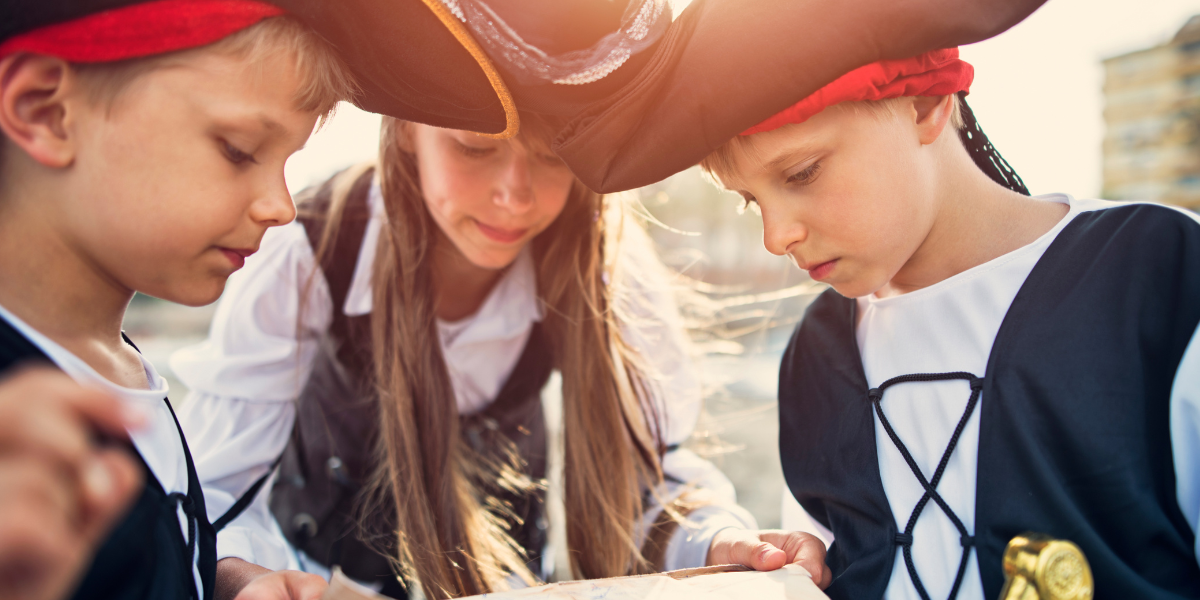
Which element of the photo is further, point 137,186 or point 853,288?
point 853,288

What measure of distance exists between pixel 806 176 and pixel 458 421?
0.94m

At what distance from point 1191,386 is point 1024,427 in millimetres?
177

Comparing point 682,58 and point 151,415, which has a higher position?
point 682,58

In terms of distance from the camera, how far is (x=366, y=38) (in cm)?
89

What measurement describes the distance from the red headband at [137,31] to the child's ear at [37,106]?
0.01 metres

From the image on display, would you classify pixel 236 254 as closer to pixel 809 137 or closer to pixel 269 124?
pixel 269 124

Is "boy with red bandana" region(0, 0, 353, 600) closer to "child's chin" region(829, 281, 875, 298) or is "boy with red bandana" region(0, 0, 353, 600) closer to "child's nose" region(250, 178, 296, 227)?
"child's nose" region(250, 178, 296, 227)

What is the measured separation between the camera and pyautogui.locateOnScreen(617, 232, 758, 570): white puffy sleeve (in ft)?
5.07

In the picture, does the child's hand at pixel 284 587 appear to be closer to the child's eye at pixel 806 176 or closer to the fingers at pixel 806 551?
the fingers at pixel 806 551

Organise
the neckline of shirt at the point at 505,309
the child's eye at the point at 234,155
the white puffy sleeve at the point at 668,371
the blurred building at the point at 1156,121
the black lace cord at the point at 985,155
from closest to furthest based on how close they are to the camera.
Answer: the child's eye at the point at 234,155 → the black lace cord at the point at 985,155 → the white puffy sleeve at the point at 668,371 → the neckline of shirt at the point at 505,309 → the blurred building at the point at 1156,121

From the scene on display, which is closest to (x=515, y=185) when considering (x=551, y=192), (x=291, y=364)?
(x=551, y=192)

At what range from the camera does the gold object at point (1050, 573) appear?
2.29 feet

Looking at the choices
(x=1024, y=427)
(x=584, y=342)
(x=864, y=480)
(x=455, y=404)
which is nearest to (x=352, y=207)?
(x=455, y=404)

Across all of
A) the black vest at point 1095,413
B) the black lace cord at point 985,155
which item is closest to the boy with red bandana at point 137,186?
the black vest at point 1095,413
